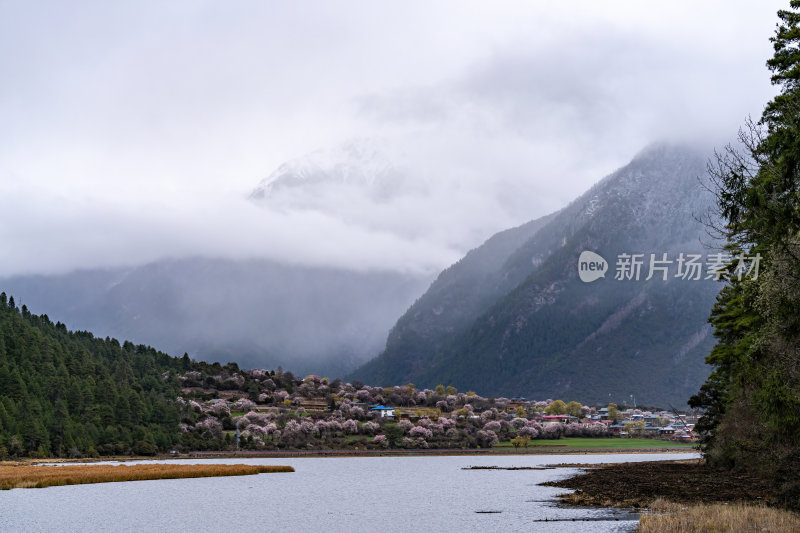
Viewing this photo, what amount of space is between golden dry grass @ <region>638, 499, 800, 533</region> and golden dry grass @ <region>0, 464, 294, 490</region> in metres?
70.7

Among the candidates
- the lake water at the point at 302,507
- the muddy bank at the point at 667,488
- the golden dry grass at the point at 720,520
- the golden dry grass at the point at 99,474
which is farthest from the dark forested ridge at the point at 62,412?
the golden dry grass at the point at 720,520

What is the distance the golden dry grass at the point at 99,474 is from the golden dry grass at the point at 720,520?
7075 centimetres

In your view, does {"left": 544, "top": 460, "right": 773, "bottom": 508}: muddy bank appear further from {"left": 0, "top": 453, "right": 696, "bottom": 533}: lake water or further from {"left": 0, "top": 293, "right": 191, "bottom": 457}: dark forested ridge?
{"left": 0, "top": 293, "right": 191, "bottom": 457}: dark forested ridge

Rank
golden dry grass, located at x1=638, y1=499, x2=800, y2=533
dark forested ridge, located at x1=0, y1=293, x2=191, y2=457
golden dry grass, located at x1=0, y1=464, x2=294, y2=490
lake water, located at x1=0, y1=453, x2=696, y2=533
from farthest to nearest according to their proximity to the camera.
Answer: dark forested ridge, located at x1=0, y1=293, x2=191, y2=457 → golden dry grass, located at x1=0, y1=464, x2=294, y2=490 → lake water, located at x1=0, y1=453, x2=696, y2=533 → golden dry grass, located at x1=638, y1=499, x2=800, y2=533

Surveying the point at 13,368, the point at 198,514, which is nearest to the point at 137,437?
the point at 13,368

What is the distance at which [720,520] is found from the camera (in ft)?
155

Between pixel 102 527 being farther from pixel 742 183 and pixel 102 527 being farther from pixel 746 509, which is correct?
pixel 742 183

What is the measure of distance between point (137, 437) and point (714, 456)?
126611 millimetres

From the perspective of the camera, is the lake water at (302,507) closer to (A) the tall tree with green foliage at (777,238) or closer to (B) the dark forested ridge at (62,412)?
(A) the tall tree with green foliage at (777,238)

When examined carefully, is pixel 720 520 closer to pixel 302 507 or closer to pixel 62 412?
pixel 302 507

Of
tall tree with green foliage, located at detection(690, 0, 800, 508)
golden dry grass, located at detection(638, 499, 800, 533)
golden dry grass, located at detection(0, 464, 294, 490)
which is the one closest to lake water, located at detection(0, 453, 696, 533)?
golden dry grass, located at detection(0, 464, 294, 490)

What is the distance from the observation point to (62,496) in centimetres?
8331

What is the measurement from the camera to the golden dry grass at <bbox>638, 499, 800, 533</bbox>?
43656mm

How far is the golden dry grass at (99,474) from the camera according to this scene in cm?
9488
